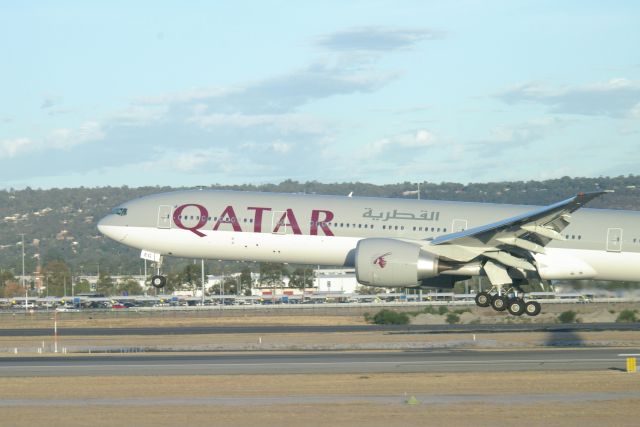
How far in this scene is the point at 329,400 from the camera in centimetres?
2045

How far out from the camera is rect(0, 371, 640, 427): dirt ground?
59.5ft

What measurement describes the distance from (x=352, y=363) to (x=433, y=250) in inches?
459

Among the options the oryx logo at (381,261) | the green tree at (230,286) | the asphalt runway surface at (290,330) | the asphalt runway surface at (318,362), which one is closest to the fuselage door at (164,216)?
the asphalt runway surface at (290,330)

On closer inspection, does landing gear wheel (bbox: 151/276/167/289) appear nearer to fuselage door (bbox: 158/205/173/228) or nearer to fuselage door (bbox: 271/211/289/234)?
fuselage door (bbox: 158/205/173/228)

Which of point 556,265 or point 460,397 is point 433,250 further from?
point 460,397

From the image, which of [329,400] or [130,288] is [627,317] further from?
[130,288]

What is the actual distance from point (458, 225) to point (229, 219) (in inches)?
344

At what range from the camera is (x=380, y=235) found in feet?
131

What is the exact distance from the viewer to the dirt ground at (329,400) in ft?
59.5

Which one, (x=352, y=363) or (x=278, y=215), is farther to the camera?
(x=278, y=215)

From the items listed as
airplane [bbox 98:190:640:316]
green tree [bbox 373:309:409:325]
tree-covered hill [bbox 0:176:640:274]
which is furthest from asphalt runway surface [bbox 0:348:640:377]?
tree-covered hill [bbox 0:176:640:274]

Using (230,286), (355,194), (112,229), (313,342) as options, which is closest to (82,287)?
(230,286)

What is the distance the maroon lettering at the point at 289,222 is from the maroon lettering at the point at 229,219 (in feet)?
5.13

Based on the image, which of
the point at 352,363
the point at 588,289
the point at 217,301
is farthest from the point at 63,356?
the point at 217,301
